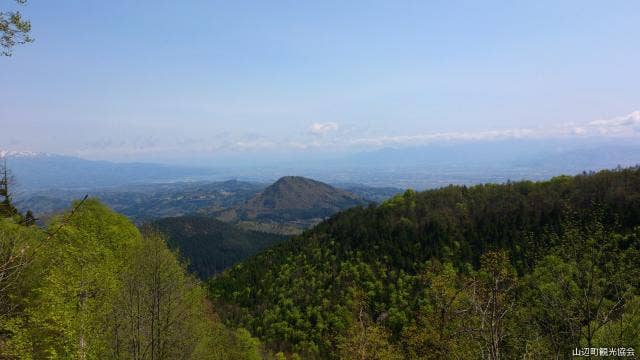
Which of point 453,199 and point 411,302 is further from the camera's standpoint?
point 453,199

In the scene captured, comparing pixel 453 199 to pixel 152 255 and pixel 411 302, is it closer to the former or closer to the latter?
pixel 411 302

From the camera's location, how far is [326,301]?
86.2 meters

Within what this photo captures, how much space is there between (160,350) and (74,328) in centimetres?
697

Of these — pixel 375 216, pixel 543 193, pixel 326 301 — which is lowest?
pixel 326 301

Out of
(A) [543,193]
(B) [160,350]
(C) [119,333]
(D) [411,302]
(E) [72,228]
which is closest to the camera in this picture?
(C) [119,333]

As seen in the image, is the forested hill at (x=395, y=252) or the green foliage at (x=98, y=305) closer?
the green foliage at (x=98, y=305)

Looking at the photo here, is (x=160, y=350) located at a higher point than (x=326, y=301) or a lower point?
higher

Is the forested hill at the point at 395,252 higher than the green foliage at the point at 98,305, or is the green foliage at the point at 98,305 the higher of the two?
the green foliage at the point at 98,305

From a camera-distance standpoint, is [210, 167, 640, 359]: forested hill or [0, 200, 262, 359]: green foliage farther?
[210, 167, 640, 359]: forested hill

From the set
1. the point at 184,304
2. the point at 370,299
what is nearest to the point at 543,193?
the point at 370,299

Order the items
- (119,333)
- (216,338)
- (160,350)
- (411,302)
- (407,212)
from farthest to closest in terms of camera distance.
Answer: (407,212), (411,302), (216,338), (160,350), (119,333)

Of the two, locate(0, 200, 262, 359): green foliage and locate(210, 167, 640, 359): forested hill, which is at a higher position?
locate(0, 200, 262, 359): green foliage

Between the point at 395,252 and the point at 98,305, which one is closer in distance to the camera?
the point at 98,305

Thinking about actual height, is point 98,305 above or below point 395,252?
above
